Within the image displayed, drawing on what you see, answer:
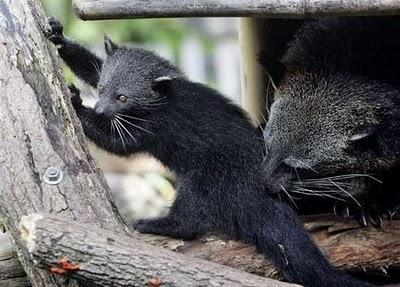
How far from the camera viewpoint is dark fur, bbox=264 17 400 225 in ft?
10.9

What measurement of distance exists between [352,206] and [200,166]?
0.69m

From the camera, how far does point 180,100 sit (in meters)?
3.64

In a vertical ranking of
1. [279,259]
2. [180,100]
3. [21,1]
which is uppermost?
[21,1]

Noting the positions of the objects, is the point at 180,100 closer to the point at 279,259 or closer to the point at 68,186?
the point at 279,259

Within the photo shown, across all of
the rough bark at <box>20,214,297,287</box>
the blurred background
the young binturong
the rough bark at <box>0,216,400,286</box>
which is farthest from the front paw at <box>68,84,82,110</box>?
the rough bark at <box>20,214,297,287</box>

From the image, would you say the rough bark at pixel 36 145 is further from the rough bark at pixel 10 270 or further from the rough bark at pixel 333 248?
the rough bark at pixel 333 248

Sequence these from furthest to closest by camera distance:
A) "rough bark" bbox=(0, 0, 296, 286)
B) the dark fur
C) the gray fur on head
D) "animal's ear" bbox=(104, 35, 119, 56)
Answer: "animal's ear" bbox=(104, 35, 119, 56), the gray fur on head, the dark fur, "rough bark" bbox=(0, 0, 296, 286)

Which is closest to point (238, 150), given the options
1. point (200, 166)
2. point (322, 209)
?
point (200, 166)

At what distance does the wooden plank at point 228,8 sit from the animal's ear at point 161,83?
489 millimetres

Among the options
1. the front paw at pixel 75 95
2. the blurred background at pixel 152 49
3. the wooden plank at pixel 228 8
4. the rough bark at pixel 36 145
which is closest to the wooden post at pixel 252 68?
the blurred background at pixel 152 49

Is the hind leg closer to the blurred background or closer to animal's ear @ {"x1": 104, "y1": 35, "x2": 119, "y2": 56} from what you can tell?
the blurred background

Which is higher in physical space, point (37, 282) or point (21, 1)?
point (21, 1)

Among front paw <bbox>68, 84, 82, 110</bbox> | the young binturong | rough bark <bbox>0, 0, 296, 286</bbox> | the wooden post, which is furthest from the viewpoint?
the wooden post

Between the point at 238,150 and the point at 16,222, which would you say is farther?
the point at 238,150
